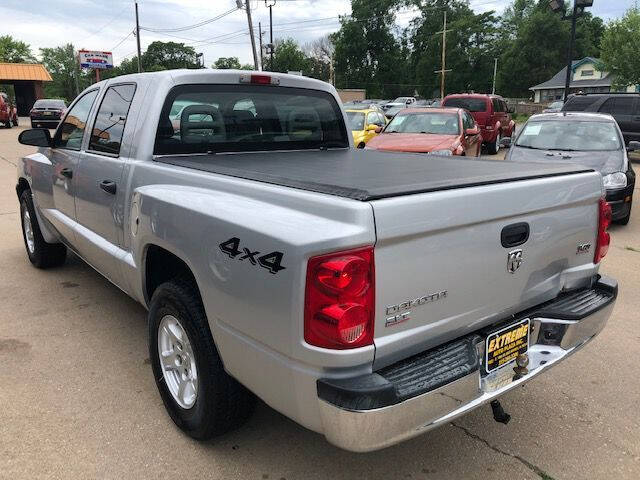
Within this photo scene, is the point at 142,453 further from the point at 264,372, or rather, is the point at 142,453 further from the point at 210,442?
the point at 264,372

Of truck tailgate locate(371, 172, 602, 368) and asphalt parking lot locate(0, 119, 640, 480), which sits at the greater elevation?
truck tailgate locate(371, 172, 602, 368)

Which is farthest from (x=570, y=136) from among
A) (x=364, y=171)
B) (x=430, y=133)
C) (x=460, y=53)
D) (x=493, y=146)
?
(x=460, y=53)

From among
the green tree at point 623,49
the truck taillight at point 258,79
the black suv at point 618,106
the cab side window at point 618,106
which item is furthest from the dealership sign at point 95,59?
the truck taillight at point 258,79

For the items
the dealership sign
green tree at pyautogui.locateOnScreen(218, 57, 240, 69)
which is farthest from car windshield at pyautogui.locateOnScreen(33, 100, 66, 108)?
green tree at pyautogui.locateOnScreen(218, 57, 240, 69)

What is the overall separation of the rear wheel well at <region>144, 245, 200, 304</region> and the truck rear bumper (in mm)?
1268

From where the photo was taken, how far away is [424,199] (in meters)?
1.99

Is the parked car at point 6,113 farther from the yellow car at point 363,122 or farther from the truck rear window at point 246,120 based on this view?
the truck rear window at point 246,120

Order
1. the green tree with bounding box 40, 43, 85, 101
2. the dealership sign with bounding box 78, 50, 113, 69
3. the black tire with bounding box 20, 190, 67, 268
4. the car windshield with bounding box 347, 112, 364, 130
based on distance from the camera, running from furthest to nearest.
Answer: the green tree with bounding box 40, 43, 85, 101, the dealership sign with bounding box 78, 50, 113, 69, the car windshield with bounding box 347, 112, 364, 130, the black tire with bounding box 20, 190, 67, 268

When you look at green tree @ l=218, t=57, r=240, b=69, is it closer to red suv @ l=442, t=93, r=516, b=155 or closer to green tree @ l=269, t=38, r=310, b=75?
green tree @ l=269, t=38, r=310, b=75

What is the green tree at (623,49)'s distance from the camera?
27500 mm

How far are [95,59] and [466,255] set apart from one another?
208ft

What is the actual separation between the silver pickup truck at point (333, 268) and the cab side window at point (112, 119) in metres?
0.02

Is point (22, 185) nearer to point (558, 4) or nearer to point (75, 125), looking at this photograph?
point (75, 125)

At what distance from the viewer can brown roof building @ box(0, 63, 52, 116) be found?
1587 inches
